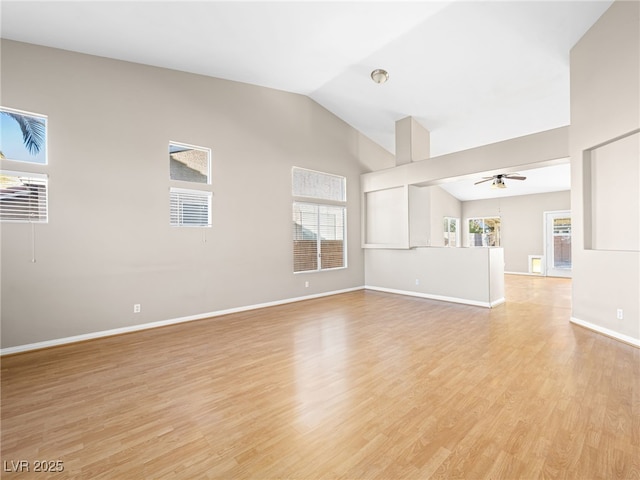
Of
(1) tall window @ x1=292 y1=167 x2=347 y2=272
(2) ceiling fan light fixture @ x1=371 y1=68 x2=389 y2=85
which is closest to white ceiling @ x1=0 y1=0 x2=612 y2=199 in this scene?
(2) ceiling fan light fixture @ x1=371 y1=68 x2=389 y2=85

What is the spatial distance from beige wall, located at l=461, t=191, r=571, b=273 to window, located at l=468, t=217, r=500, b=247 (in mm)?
192

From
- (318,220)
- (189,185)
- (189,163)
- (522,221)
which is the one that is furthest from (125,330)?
(522,221)

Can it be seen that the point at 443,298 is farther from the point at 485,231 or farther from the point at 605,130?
the point at 485,231

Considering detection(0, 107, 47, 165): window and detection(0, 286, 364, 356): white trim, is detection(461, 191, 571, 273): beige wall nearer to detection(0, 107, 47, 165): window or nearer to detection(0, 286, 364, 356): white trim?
detection(0, 286, 364, 356): white trim

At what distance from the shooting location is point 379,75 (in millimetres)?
5055

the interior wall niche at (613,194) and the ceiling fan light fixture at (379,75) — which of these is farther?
the ceiling fan light fixture at (379,75)

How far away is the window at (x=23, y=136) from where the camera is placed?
3406 mm

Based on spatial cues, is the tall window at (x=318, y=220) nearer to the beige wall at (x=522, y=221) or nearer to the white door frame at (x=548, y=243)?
the beige wall at (x=522, y=221)

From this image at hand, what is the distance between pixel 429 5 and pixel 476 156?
2534 millimetres

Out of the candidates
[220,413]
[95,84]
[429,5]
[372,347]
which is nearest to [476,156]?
[429,5]

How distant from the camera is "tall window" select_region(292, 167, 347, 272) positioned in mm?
6145

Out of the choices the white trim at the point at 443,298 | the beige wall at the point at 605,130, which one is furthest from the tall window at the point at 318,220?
the beige wall at the point at 605,130

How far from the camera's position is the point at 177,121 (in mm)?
4570

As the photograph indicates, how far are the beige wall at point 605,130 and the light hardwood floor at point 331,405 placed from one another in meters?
0.38
